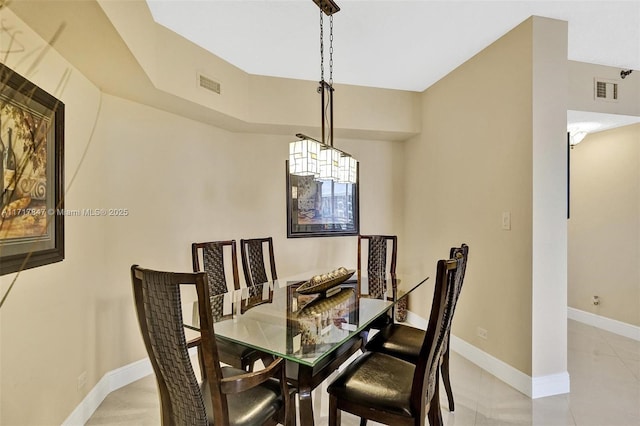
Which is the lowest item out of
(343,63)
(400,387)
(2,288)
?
(400,387)

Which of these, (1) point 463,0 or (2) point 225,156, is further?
(2) point 225,156

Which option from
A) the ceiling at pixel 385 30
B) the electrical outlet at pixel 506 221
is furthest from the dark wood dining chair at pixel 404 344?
the ceiling at pixel 385 30

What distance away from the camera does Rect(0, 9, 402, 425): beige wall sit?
1.71 m

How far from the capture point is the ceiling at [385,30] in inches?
87.2

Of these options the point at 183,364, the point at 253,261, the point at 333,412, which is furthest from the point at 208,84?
the point at 333,412

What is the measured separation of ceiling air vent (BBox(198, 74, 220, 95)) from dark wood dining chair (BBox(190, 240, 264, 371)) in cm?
133

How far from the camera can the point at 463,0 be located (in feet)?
7.11

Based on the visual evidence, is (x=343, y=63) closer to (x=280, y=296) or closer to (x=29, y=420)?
(x=280, y=296)

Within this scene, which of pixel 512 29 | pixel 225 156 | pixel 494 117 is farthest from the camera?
pixel 225 156

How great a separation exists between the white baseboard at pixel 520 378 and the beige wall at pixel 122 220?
1.62 meters

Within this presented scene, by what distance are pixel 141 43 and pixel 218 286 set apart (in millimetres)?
1747

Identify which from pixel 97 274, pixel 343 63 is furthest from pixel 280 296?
pixel 343 63

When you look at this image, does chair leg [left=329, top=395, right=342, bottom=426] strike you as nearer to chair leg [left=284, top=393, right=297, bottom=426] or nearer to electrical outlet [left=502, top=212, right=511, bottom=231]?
chair leg [left=284, top=393, right=297, bottom=426]

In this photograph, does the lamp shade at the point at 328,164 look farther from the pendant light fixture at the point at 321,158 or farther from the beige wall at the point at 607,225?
the beige wall at the point at 607,225
